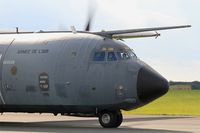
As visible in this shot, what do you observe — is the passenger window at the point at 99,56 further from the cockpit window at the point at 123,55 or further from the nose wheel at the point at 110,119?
the nose wheel at the point at 110,119

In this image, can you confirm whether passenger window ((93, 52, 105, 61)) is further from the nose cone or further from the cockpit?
the nose cone

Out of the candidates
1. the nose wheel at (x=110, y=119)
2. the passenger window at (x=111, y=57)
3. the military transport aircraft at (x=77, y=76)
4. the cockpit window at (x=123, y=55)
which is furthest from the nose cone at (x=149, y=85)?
the nose wheel at (x=110, y=119)

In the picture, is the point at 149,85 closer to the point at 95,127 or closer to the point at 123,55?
the point at 123,55

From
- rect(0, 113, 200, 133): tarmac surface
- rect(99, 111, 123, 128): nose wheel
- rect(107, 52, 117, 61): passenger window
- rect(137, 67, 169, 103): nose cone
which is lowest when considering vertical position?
rect(0, 113, 200, 133): tarmac surface

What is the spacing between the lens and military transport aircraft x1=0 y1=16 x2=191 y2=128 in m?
26.1

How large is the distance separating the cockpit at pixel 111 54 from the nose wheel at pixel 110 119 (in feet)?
8.24

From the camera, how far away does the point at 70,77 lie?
27.3 meters

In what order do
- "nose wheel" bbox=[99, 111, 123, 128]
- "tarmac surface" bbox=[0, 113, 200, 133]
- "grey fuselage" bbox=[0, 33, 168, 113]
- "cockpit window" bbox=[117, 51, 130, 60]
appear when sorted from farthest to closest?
"nose wheel" bbox=[99, 111, 123, 128]
"cockpit window" bbox=[117, 51, 130, 60]
"grey fuselage" bbox=[0, 33, 168, 113]
"tarmac surface" bbox=[0, 113, 200, 133]

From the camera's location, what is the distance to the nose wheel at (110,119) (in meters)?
27.0

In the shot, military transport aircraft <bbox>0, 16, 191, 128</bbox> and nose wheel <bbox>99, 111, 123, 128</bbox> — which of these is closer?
military transport aircraft <bbox>0, 16, 191, 128</bbox>

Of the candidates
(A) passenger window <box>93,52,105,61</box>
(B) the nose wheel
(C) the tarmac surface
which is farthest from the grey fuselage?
(C) the tarmac surface

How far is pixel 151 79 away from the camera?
25859 mm

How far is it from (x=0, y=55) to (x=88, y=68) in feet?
16.4

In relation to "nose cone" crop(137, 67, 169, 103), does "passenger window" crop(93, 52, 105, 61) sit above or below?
above
